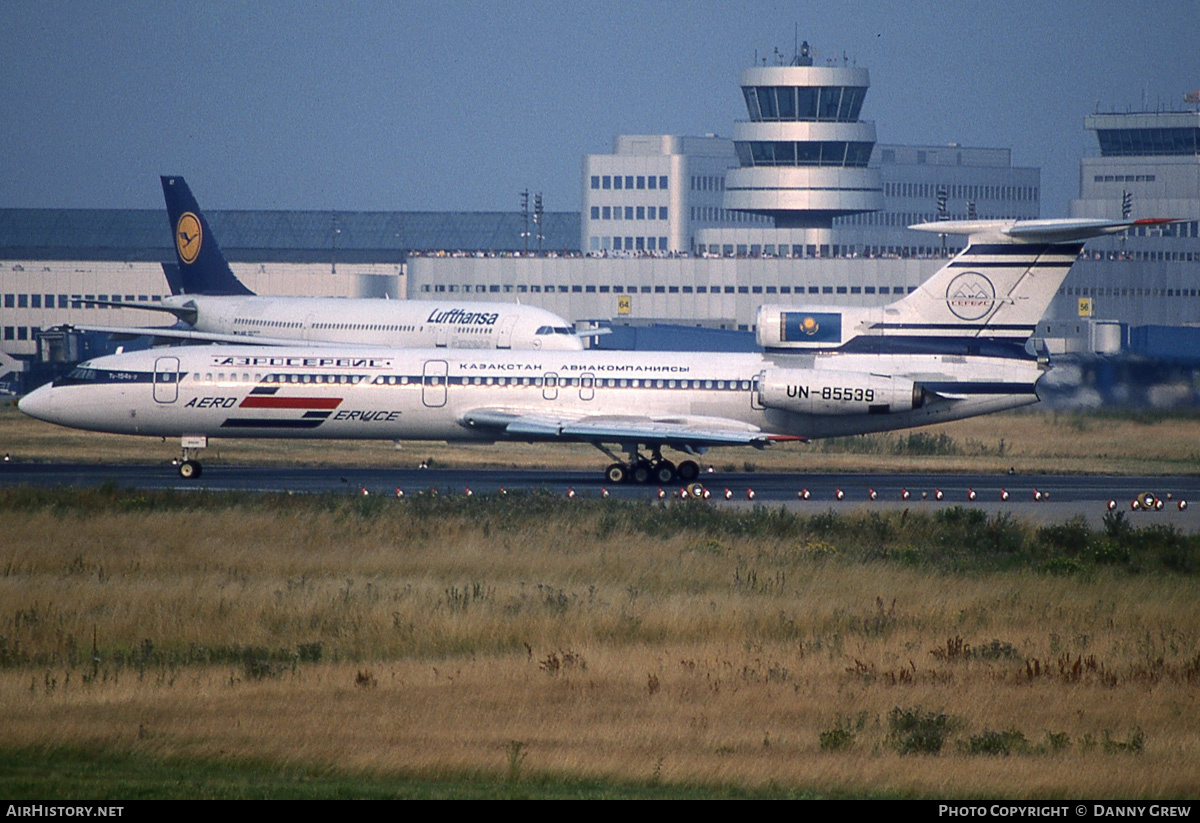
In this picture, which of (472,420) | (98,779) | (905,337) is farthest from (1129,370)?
(98,779)

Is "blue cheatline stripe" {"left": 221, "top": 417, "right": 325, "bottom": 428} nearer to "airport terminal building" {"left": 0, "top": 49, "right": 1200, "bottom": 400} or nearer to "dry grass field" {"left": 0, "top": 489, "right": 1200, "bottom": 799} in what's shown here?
"dry grass field" {"left": 0, "top": 489, "right": 1200, "bottom": 799}

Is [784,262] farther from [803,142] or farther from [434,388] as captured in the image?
[434,388]

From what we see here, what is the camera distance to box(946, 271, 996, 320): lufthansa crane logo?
36.2 m

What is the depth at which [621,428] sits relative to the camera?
1426 inches

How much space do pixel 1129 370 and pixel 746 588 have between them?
111 ft

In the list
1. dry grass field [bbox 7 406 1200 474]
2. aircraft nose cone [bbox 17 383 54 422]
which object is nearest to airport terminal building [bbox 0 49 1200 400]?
dry grass field [bbox 7 406 1200 474]

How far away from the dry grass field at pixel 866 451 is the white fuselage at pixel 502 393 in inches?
194

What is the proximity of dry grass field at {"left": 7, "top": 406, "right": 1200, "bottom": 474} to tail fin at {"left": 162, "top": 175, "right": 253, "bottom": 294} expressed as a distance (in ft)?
53.9

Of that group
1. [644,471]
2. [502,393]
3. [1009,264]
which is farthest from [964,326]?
[502,393]

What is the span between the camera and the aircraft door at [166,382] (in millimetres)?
37438

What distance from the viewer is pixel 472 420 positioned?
3653cm

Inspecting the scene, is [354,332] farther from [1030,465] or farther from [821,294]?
[821,294]

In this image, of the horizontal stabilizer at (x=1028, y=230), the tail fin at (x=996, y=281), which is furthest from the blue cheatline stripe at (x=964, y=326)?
the horizontal stabilizer at (x=1028, y=230)

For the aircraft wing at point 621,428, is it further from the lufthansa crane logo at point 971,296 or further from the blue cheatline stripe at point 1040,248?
the blue cheatline stripe at point 1040,248
